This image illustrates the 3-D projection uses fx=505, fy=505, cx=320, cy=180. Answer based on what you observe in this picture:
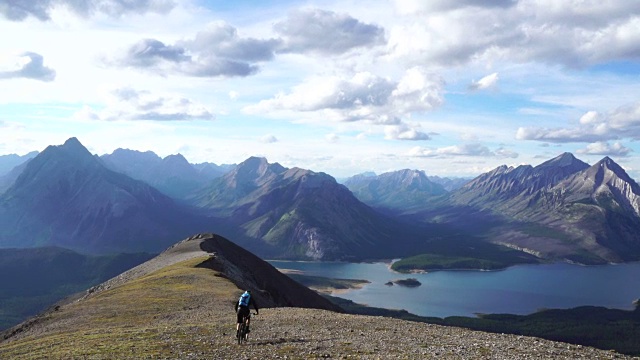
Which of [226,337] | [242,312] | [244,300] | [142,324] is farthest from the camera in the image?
[142,324]

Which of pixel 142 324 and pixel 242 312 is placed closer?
pixel 242 312

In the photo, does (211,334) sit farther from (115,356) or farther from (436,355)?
(436,355)

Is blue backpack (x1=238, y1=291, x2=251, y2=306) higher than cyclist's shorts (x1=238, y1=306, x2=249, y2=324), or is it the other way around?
blue backpack (x1=238, y1=291, x2=251, y2=306)

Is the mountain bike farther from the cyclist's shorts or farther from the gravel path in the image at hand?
the gravel path

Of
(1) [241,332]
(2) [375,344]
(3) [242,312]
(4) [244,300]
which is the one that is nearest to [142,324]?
(4) [244,300]

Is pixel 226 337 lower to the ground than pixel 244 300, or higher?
lower

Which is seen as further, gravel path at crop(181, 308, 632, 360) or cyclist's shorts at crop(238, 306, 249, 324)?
cyclist's shorts at crop(238, 306, 249, 324)

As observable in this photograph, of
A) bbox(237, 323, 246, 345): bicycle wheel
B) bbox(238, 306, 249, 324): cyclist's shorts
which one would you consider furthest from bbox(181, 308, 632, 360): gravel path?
bbox(238, 306, 249, 324): cyclist's shorts

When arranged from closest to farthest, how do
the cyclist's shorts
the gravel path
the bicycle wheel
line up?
the gravel path, the bicycle wheel, the cyclist's shorts

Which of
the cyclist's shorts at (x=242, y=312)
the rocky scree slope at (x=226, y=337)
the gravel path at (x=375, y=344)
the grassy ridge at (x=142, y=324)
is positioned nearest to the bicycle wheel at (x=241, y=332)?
the cyclist's shorts at (x=242, y=312)

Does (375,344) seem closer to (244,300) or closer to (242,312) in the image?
(242,312)

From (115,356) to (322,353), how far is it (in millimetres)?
14811

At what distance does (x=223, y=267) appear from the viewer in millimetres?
122188

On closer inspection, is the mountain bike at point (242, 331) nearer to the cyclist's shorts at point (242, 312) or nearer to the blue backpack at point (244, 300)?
the cyclist's shorts at point (242, 312)
